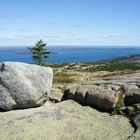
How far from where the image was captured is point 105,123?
21.4 meters

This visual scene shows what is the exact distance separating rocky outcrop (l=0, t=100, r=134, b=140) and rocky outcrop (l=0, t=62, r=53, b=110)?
2.32 feet

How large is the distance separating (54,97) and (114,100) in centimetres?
618

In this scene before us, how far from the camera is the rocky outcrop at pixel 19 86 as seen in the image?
23.8 meters

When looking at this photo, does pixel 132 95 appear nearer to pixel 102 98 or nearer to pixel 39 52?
pixel 102 98

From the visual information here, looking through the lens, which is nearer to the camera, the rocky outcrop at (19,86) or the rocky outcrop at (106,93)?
the rocky outcrop at (19,86)

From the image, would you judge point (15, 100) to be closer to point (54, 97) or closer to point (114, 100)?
point (54, 97)

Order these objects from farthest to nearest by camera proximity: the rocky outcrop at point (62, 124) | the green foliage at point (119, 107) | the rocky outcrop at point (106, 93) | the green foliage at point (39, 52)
Answer: the green foliage at point (39, 52)
the rocky outcrop at point (106, 93)
the green foliage at point (119, 107)
the rocky outcrop at point (62, 124)

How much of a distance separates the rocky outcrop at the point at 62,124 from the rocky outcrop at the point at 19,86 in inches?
27.8

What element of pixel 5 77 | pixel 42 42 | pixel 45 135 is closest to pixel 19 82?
pixel 5 77

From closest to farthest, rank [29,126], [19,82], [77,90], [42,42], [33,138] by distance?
[33,138] → [29,126] → [19,82] → [77,90] → [42,42]

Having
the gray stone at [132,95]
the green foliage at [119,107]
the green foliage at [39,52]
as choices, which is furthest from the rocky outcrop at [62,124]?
the green foliage at [39,52]

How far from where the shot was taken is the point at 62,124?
20.9 m

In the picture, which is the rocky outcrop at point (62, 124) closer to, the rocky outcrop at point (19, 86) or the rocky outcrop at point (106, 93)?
the rocky outcrop at point (19, 86)

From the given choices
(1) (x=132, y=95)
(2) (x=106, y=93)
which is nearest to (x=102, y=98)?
(2) (x=106, y=93)
